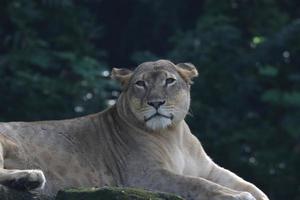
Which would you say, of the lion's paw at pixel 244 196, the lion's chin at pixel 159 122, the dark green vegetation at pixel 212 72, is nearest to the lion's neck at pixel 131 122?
the lion's chin at pixel 159 122

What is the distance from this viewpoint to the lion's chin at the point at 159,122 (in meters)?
13.9

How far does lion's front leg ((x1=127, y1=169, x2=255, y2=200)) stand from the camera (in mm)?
12930

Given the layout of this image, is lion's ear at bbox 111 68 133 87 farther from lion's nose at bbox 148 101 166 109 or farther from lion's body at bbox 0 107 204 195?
lion's nose at bbox 148 101 166 109

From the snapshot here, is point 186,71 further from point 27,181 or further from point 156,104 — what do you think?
point 27,181

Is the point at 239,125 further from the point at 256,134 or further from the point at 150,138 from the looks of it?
the point at 150,138

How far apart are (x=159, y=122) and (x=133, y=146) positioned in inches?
13.1

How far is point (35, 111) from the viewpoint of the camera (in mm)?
23281

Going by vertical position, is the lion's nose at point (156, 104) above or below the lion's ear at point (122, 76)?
below

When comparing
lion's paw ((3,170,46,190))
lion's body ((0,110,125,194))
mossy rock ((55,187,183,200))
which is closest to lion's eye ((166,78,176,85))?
lion's body ((0,110,125,194))

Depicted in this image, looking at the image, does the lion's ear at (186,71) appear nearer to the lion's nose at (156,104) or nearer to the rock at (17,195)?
Answer: the lion's nose at (156,104)

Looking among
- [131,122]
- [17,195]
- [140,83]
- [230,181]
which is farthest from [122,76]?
[17,195]

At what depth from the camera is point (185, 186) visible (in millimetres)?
13273

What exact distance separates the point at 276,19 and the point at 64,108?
194 inches

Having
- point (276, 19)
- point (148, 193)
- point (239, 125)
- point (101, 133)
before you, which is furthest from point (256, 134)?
point (148, 193)
